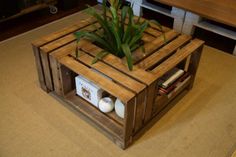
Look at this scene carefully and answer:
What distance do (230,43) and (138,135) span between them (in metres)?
1.34

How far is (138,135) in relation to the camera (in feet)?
4.60

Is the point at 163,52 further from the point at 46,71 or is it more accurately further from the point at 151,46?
the point at 46,71

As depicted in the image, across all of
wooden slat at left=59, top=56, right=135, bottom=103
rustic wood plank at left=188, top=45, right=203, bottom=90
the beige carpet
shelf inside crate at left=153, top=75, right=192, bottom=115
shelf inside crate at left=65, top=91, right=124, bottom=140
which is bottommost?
the beige carpet

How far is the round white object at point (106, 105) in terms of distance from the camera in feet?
4.62

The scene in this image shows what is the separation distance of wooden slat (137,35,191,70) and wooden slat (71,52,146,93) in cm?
13

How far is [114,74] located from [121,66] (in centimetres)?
7

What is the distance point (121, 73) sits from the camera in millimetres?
1301

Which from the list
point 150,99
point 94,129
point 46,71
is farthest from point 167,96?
point 46,71

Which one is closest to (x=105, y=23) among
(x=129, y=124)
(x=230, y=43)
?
(x=129, y=124)

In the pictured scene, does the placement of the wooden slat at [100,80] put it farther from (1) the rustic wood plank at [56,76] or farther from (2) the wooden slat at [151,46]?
(2) the wooden slat at [151,46]

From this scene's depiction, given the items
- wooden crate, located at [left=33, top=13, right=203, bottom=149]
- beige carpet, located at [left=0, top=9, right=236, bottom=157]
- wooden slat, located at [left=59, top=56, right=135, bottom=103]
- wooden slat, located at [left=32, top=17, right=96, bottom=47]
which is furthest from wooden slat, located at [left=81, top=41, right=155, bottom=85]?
beige carpet, located at [left=0, top=9, right=236, bottom=157]

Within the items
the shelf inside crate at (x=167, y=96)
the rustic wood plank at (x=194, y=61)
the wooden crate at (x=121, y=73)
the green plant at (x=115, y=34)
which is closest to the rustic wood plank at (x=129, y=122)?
the wooden crate at (x=121, y=73)

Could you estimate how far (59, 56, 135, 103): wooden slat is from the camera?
46.1 inches

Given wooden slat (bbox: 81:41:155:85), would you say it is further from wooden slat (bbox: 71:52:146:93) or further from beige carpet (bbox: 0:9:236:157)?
beige carpet (bbox: 0:9:236:157)
